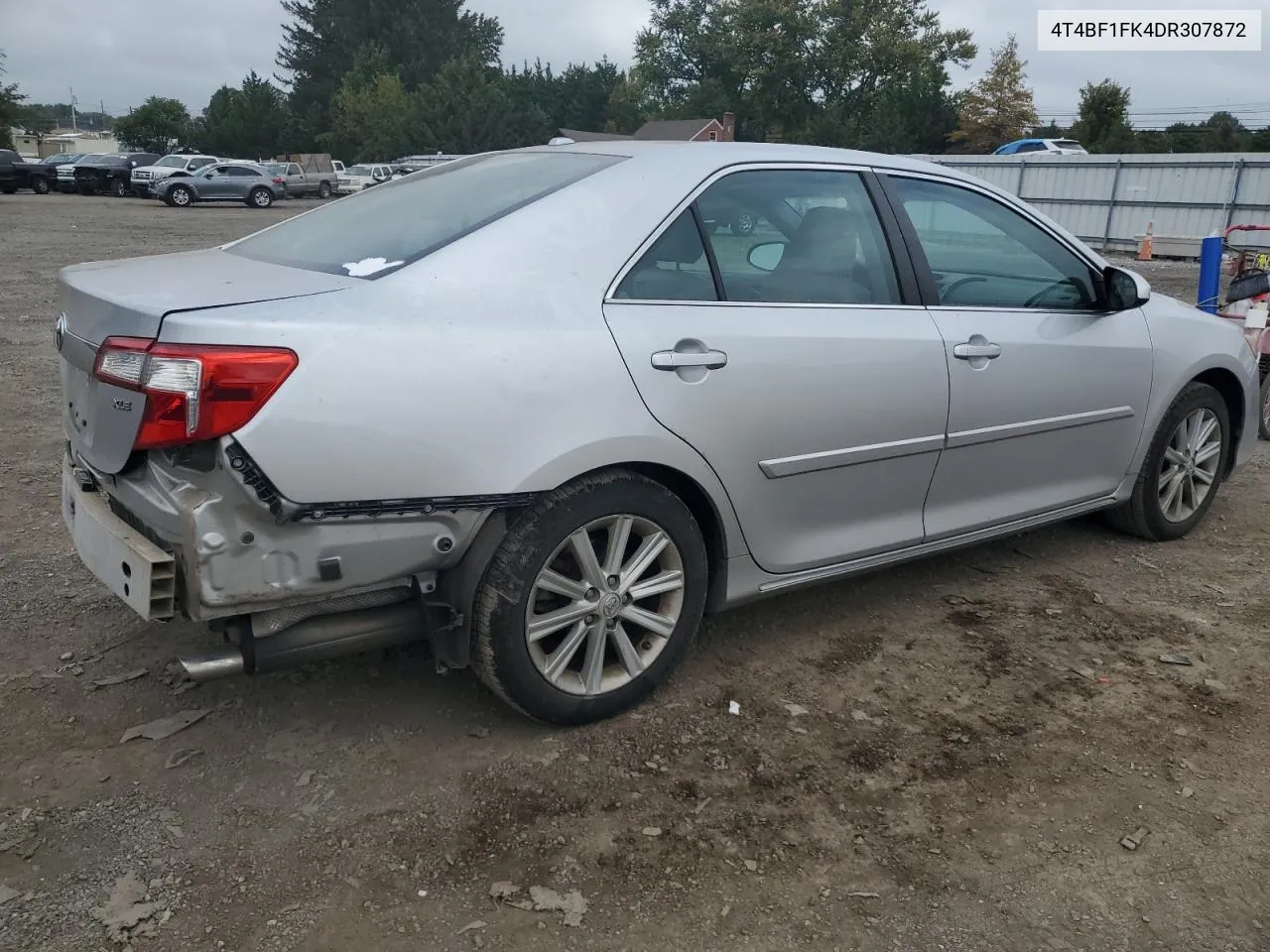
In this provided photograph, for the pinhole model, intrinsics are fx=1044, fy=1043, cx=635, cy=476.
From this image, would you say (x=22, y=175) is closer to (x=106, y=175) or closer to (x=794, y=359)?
(x=106, y=175)

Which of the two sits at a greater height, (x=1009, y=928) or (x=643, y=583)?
(x=643, y=583)

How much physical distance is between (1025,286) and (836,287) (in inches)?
39.0

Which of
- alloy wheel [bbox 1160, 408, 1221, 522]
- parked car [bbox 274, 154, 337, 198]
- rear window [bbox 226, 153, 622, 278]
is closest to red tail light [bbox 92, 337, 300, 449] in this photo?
rear window [bbox 226, 153, 622, 278]

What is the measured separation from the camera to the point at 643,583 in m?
3.00

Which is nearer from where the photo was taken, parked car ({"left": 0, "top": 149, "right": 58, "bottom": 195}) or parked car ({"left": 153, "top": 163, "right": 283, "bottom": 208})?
parked car ({"left": 153, "top": 163, "right": 283, "bottom": 208})

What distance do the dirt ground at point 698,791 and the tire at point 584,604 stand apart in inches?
5.9

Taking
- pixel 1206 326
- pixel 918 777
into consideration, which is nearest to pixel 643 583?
pixel 918 777

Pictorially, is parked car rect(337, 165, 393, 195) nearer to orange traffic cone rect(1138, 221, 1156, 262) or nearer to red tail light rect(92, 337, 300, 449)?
orange traffic cone rect(1138, 221, 1156, 262)

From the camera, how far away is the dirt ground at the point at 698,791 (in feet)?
7.57

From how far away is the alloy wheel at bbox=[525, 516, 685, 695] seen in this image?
2.84 m

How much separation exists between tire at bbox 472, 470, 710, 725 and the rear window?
78cm

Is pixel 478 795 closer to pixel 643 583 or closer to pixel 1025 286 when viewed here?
pixel 643 583

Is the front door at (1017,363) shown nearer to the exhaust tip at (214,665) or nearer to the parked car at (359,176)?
the exhaust tip at (214,665)

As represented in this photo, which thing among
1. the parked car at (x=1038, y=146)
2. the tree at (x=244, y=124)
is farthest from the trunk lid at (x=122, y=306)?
the tree at (x=244, y=124)
